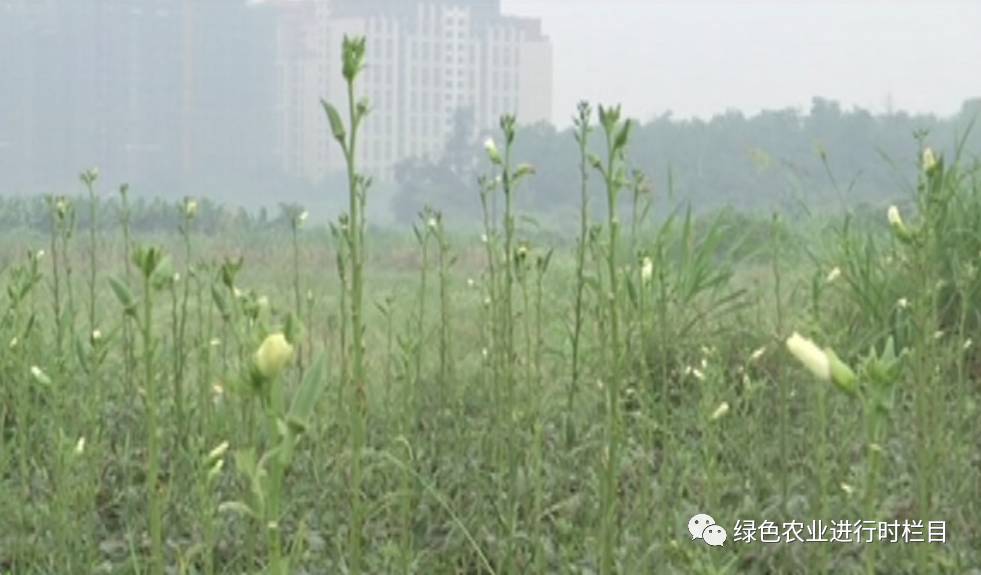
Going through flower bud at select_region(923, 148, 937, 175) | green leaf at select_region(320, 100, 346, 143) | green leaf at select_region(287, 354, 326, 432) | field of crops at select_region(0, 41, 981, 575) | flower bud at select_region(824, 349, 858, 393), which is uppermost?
green leaf at select_region(320, 100, 346, 143)

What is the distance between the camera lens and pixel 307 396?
834 mm

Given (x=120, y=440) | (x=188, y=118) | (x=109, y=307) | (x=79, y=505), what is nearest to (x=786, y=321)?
(x=120, y=440)

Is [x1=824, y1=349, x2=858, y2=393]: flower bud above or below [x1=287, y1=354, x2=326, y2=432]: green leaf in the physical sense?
below

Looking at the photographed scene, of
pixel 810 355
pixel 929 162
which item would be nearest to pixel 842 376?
pixel 810 355

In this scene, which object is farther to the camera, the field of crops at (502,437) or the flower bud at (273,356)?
the field of crops at (502,437)

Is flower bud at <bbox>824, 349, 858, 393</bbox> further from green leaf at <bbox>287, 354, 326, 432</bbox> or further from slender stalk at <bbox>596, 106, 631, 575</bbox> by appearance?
slender stalk at <bbox>596, 106, 631, 575</bbox>

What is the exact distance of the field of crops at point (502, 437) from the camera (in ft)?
4.16

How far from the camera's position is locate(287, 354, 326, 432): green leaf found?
2.67 feet

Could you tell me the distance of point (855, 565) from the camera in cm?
234

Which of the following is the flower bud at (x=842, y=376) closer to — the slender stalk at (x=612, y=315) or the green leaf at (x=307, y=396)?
the green leaf at (x=307, y=396)

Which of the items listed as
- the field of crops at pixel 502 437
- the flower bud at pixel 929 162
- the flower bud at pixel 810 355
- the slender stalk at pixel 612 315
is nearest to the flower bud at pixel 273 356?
the field of crops at pixel 502 437

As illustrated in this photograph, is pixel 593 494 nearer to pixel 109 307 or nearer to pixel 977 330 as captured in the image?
pixel 977 330

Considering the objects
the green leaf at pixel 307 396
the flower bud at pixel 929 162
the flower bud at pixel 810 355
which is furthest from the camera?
the flower bud at pixel 929 162

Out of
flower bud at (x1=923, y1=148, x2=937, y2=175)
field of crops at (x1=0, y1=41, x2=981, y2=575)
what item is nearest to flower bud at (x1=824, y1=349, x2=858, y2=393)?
field of crops at (x1=0, y1=41, x2=981, y2=575)
